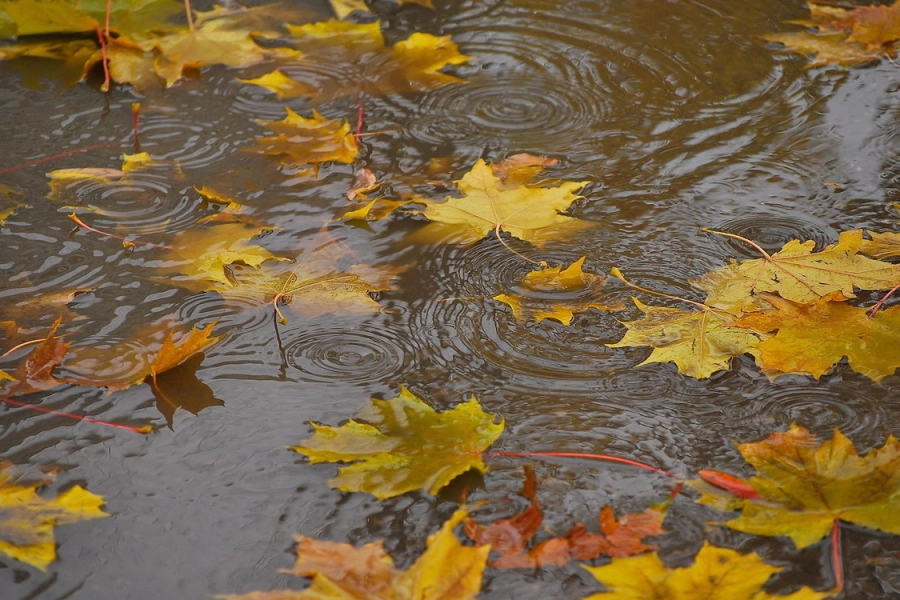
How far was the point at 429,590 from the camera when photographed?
1.16m

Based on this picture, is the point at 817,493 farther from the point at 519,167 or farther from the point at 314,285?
the point at 519,167

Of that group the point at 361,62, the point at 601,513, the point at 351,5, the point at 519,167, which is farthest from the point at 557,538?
the point at 351,5

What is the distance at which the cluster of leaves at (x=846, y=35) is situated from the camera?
101 inches

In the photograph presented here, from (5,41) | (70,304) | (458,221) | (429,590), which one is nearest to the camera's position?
(429,590)

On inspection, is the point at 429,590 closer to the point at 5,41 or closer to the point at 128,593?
the point at 128,593

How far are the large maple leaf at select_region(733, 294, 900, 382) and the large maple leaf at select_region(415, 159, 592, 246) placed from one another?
Answer: 496 mm

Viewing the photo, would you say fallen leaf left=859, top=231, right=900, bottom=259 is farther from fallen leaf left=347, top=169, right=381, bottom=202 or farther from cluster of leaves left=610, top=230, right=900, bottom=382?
fallen leaf left=347, top=169, right=381, bottom=202

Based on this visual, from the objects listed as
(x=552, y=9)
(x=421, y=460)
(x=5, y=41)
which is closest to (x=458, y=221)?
(x=421, y=460)

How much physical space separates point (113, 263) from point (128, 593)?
2.80ft

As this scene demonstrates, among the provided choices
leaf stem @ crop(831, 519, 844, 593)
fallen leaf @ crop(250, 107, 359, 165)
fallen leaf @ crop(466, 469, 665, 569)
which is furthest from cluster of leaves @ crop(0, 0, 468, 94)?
leaf stem @ crop(831, 519, 844, 593)

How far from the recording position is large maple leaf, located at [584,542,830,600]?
3.67 feet

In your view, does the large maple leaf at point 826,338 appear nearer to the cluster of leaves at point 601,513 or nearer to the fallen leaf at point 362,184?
the cluster of leaves at point 601,513

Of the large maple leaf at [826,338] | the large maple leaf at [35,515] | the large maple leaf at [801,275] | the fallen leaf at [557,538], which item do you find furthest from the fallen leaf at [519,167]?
the large maple leaf at [35,515]

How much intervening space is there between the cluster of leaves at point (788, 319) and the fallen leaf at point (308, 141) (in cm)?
93
